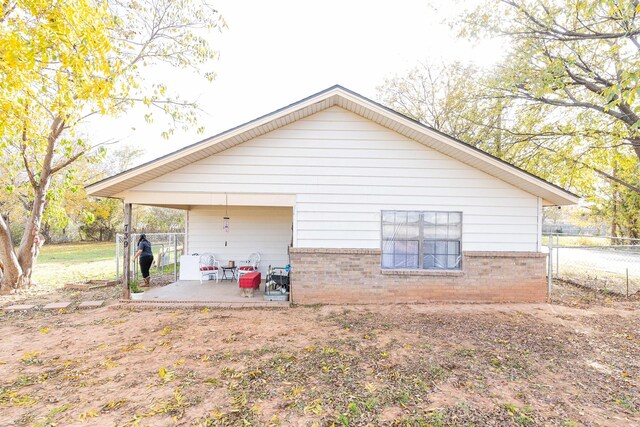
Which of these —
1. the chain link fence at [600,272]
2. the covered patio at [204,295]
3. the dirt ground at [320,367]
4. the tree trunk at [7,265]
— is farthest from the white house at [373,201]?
the tree trunk at [7,265]

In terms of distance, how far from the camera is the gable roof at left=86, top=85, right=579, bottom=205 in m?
7.06

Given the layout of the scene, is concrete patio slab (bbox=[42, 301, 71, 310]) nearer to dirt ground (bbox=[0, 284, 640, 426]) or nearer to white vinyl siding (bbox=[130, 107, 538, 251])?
dirt ground (bbox=[0, 284, 640, 426])

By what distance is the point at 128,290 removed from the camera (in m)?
7.65

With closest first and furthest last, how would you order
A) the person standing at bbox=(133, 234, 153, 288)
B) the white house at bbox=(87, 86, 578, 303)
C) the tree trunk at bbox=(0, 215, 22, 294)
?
the white house at bbox=(87, 86, 578, 303) → the tree trunk at bbox=(0, 215, 22, 294) → the person standing at bbox=(133, 234, 153, 288)

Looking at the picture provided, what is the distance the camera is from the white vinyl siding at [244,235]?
34.9ft

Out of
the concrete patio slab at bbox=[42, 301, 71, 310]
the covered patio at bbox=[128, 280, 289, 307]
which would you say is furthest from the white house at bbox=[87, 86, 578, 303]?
the concrete patio slab at bbox=[42, 301, 71, 310]

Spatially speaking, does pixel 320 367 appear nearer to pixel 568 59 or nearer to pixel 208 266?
pixel 208 266

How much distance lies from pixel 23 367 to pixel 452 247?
853cm

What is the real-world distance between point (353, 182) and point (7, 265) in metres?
10.5

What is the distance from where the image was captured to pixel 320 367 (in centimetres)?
445

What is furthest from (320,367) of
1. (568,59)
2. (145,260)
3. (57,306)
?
(568,59)

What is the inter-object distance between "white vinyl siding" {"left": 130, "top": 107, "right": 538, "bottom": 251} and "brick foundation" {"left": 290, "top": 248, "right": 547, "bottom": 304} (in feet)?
0.90

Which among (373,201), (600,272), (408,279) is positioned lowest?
(600,272)

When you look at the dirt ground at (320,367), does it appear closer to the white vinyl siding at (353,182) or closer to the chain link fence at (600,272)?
the white vinyl siding at (353,182)
